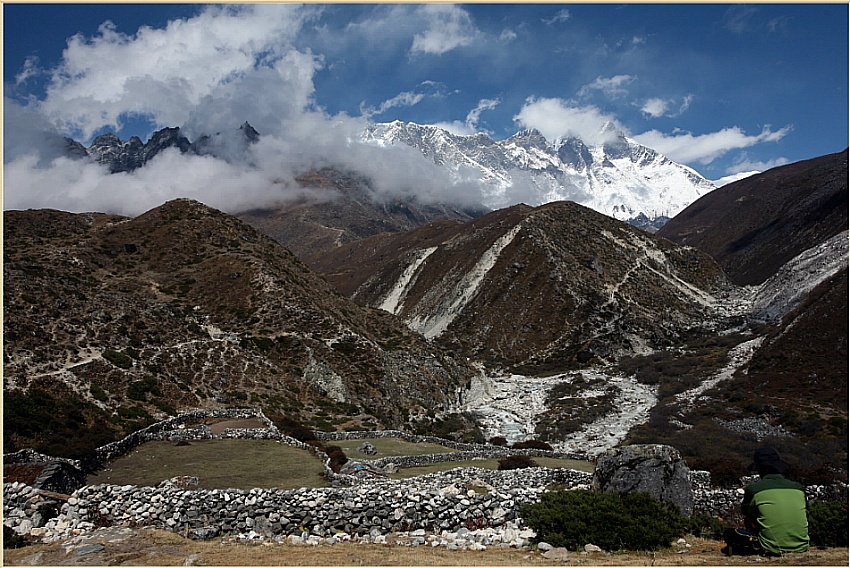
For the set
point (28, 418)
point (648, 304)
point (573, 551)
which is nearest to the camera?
point (573, 551)

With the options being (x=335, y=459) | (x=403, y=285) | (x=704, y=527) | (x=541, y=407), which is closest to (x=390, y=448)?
(x=335, y=459)

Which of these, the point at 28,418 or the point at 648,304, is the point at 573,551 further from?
the point at 648,304

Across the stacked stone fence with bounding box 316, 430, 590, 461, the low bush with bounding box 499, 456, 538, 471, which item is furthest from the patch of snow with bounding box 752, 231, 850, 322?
the low bush with bounding box 499, 456, 538, 471

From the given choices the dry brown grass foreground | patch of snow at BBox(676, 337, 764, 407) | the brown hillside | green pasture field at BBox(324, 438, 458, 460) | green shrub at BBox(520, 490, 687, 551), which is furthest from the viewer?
patch of snow at BBox(676, 337, 764, 407)

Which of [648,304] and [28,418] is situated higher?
[648,304]

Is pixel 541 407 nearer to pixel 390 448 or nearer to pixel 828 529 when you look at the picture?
pixel 390 448

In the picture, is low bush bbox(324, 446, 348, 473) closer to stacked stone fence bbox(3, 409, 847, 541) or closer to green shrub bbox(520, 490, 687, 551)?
stacked stone fence bbox(3, 409, 847, 541)

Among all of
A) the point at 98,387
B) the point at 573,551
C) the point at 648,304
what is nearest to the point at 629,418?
the point at 573,551
